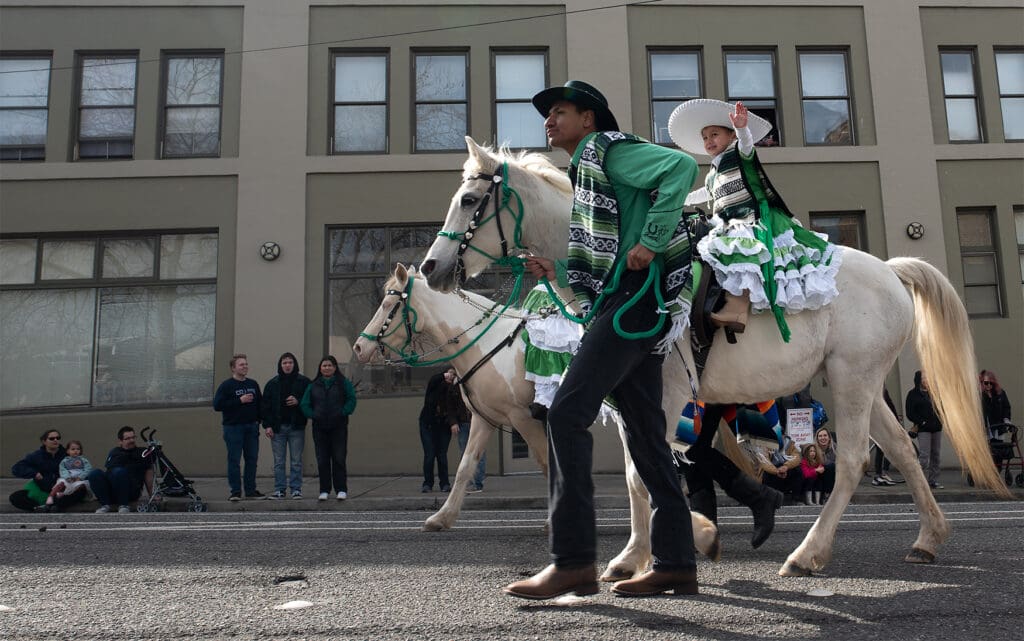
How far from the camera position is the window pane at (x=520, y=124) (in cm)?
1598

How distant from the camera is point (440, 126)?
16.0 m

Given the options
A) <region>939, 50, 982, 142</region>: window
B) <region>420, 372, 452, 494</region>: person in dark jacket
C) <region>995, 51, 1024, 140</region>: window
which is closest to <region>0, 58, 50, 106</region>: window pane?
<region>420, 372, 452, 494</region>: person in dark jacket

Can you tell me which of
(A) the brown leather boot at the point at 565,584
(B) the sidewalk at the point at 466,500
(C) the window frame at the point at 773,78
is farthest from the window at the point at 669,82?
(A) the brown leather boot at the point at 565,584

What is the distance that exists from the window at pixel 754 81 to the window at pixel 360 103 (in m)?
7.03

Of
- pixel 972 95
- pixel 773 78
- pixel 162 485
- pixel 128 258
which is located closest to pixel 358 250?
pixel 128 258

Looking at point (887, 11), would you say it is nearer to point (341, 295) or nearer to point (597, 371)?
point (341, 295)

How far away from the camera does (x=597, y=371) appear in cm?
337

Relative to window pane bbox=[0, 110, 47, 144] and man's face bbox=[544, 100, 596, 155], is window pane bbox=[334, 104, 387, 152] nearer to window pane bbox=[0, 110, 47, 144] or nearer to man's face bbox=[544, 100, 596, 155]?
window pane bbox=[0, 110, 47, 144]

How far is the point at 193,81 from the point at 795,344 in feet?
48.5

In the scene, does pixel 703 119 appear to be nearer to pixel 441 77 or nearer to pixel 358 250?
pixel 358 250

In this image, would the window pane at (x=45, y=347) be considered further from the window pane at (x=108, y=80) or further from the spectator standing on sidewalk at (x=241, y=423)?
the spectator standing on sidewalk at (x=241, y=423)

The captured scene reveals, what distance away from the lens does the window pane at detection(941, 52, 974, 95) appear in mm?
16359

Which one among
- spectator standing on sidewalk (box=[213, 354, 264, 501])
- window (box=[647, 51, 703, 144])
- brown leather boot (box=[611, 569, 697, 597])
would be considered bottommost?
brown leather boot (box=[611, 569, 697, 597])

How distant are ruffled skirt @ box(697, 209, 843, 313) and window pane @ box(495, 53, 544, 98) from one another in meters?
12.1
